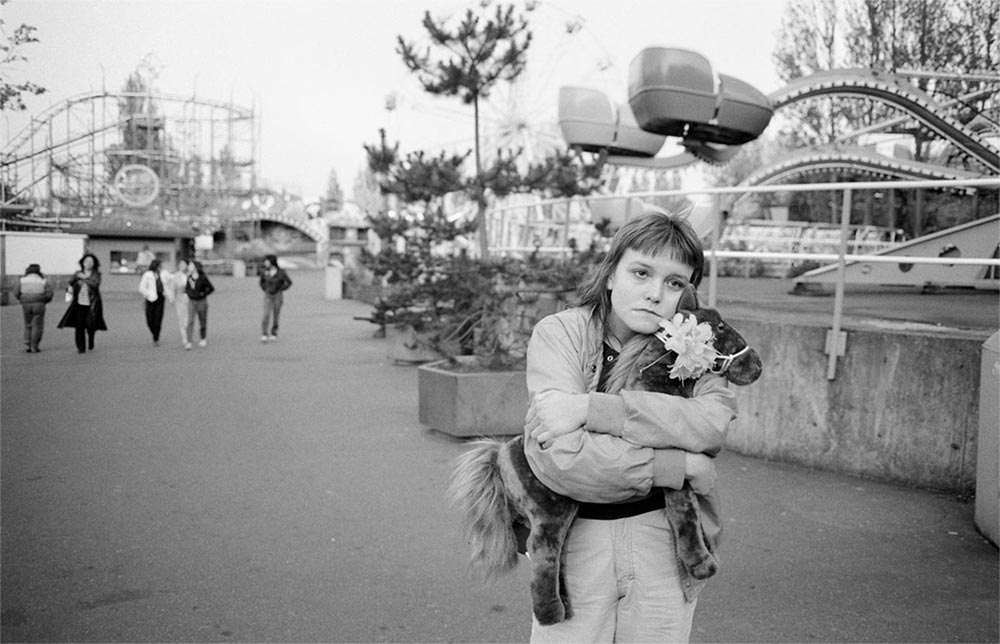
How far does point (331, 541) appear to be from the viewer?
471 centimetres

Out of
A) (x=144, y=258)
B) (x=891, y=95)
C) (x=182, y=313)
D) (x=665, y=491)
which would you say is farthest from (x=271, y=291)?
(x=144, y=258)

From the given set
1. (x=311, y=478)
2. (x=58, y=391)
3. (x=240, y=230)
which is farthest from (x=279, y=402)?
(x=240, y=230)

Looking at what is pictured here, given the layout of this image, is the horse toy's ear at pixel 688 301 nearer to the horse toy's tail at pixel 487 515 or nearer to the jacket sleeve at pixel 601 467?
the jacket sleeve at pixel 601 467

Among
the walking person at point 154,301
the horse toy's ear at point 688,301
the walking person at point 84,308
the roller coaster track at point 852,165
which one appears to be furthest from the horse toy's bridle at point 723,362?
the walking person at point 154,301

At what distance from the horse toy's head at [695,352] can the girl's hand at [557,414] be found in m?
0.18

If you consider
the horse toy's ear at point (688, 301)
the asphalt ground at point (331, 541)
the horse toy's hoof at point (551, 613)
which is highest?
the horse toy's ear at point (688, 301)

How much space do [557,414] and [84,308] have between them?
12.8 metres

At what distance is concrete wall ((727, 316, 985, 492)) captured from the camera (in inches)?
231

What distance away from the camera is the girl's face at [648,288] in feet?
6.91

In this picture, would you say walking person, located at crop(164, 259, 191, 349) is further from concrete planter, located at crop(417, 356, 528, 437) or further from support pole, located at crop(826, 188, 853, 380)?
support pole, located at crop(826, 188, 853, 380)

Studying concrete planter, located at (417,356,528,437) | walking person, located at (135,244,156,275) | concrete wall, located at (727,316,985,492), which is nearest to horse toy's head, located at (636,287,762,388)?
concrete wall, located at (727,316,985,492)

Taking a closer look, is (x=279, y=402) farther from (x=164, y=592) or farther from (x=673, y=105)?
(x=673, y=105)

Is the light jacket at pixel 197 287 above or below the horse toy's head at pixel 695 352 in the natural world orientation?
below

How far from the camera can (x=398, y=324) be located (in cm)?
1196
